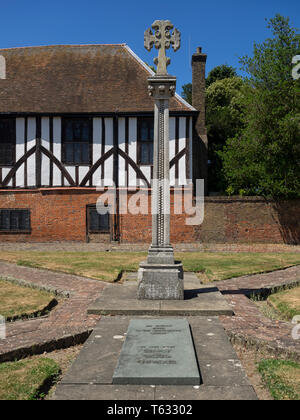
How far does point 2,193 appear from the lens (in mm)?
17094

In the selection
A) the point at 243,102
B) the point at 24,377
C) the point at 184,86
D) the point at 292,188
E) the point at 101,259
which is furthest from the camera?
the point at 184,86

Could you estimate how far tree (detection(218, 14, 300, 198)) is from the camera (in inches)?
657

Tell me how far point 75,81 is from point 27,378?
16.5m

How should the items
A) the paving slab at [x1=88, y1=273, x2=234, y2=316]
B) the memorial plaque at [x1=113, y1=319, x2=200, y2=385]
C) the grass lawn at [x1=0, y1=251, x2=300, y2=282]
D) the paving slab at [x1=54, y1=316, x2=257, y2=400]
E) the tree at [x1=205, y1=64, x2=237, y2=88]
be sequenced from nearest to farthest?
the paving slab at [x1=54, y1=316, x2=257, y2=400]
the memorial plaque at [x1=113, y1=319, x2=200, y2=385]
the paving slab at [x1=88, y1=273, x2=234, y2=316]
the grass lawn at [x1=0, y1=251, x2=300, y2=282]
the tree at [x1=205, y1=64, x2=237, y2=88]

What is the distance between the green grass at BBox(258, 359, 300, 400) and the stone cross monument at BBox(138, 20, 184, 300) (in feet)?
8.69

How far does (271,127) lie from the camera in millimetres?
17234

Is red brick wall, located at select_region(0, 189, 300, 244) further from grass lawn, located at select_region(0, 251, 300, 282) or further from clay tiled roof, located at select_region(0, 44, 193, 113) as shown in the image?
clay tiled roof, located at select_region(0, 44, 193, 113)

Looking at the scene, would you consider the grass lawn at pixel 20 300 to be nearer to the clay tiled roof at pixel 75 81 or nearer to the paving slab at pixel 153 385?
the paving slab at pixel 153 385

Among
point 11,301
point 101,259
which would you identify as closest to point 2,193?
point 101,259

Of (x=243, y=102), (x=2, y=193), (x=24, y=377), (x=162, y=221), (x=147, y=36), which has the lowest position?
(x=24, y=377)

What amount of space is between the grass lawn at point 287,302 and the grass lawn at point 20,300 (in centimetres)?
431

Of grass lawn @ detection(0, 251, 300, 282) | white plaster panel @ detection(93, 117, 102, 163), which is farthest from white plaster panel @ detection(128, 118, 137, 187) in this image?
grass lawn @ detection(0, 251, 300, 282)

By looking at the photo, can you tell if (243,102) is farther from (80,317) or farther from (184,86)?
(184,86)

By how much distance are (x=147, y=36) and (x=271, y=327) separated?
5.66m
